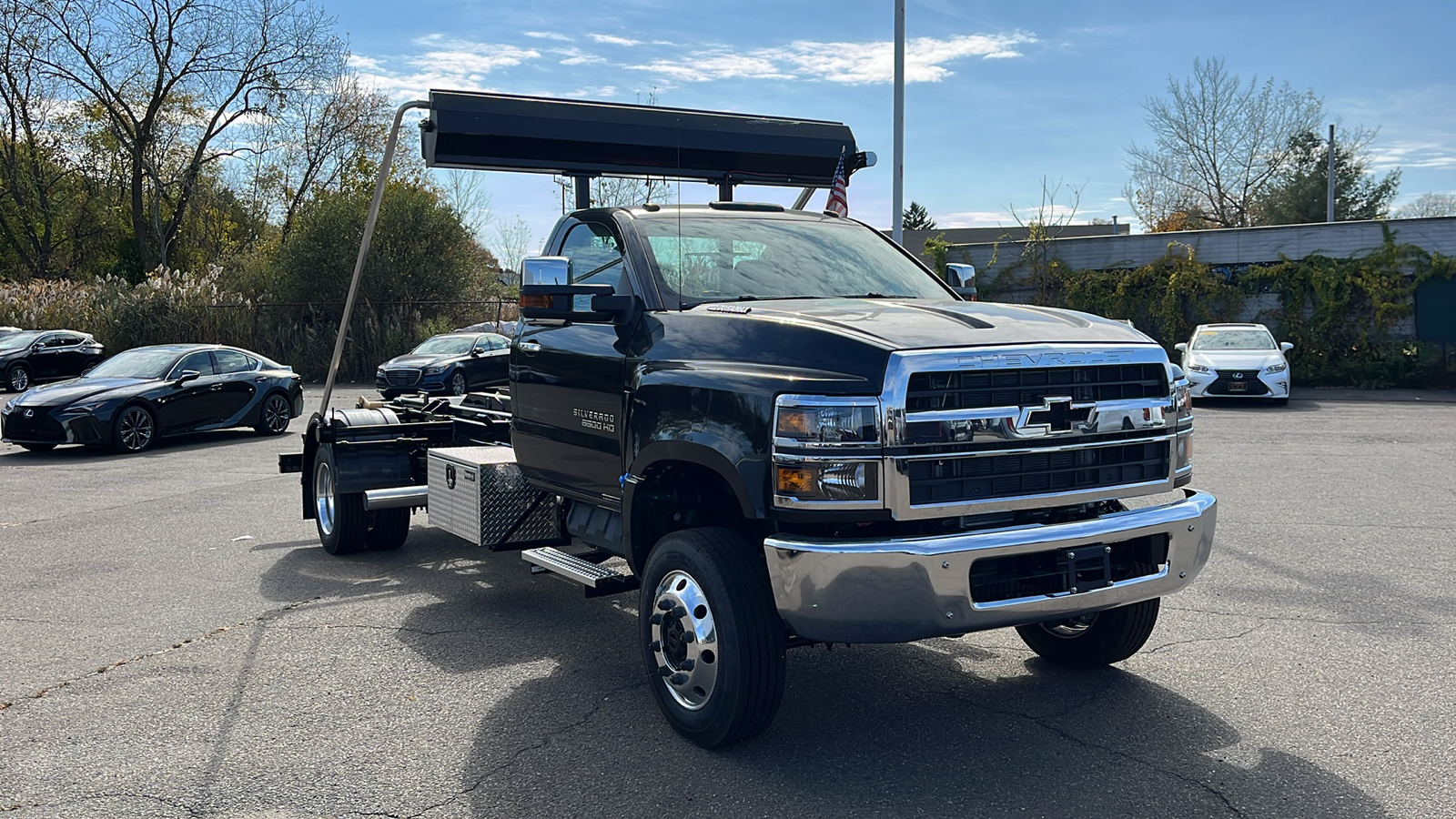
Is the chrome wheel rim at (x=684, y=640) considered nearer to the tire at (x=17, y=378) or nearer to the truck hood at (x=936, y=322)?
the truck hood at (x=936, y=322)

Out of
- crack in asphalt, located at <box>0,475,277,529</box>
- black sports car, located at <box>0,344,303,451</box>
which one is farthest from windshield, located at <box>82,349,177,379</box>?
crack in asphalt, located at <box>0,475,277,529</box>

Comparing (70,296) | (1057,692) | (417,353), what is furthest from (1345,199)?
(1057,692)

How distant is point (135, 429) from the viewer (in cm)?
1535

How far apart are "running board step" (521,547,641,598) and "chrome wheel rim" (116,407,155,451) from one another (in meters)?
11.7

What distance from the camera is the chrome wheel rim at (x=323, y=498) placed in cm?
828

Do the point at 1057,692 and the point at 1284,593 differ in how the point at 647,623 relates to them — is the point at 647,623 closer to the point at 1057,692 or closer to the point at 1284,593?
the point at 1057,692

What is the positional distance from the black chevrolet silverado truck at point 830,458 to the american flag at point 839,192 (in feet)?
4.49

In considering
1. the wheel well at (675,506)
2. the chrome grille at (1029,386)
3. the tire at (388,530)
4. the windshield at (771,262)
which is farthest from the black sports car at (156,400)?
the chrome grille at (1029,386)

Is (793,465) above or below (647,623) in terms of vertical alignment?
above

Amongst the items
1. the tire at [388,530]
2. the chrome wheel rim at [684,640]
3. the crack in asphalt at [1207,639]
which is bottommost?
the crack in asphalt at [1207,639]

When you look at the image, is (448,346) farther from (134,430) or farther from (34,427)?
(34,427)

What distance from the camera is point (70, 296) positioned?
1377 inches

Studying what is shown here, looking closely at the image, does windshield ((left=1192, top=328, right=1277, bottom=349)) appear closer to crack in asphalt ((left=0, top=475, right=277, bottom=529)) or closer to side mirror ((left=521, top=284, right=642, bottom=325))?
crack in asphalt ((left=0, top=475, right=277, bottom=529))

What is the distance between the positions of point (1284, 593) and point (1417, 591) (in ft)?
2.50
